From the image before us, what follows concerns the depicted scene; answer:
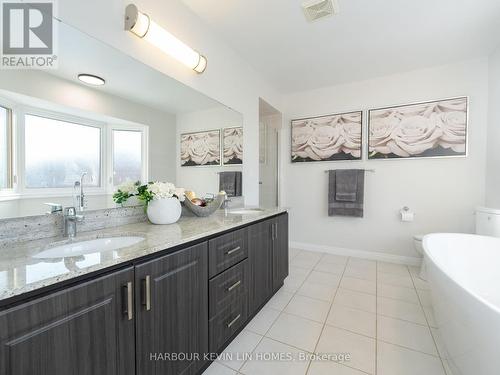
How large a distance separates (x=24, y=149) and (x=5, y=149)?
0.07 metres

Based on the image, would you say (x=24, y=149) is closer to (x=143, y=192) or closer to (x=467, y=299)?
(x=143, y=192)

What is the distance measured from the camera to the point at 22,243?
1000mm

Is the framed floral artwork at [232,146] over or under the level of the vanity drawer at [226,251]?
over

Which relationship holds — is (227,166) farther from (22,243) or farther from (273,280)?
(22,243)

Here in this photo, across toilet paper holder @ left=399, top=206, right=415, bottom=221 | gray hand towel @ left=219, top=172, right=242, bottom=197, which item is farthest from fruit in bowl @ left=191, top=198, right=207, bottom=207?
toilet paper holder @ left=399, top=206, right=415, bottom=221

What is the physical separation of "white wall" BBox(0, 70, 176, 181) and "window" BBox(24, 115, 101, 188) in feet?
0.35

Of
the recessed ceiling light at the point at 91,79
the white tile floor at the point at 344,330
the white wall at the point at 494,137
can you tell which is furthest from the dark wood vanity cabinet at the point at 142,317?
the white wall at the point at 494,137

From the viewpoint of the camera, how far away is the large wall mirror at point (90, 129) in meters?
1.04

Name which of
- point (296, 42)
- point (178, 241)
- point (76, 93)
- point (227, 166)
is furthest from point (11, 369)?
point (296, 42)

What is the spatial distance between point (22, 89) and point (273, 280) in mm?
2039

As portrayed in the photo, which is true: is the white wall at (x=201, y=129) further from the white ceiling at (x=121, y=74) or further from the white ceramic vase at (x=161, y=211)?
the white ceramic vase at (x=161, y=211)

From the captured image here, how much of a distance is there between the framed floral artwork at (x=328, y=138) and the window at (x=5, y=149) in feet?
10.2

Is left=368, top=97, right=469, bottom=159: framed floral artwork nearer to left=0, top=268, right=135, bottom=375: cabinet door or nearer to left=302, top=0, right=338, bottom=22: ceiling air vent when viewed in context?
left=302, top=0, right=338, bottom=22: ceiling air vent

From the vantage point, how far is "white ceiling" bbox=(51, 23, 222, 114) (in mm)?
1159
